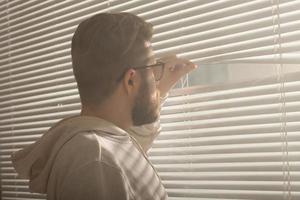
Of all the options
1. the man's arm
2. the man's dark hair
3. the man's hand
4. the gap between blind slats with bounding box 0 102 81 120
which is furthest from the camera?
the gap between blind slats with bounding box 0 102 81 120

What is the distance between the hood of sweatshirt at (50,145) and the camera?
0.98 m

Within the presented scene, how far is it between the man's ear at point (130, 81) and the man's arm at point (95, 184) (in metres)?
0.23

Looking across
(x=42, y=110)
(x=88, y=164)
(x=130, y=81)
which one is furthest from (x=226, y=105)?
(x=42, y=110)

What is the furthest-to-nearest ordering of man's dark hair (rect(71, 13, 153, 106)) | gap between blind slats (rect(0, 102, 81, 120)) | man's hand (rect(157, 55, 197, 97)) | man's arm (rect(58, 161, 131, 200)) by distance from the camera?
gap between blind slats (rect(0, 102, 81, 120)), man's hand (rect(157, 55, 197, 97)), man's dark hair (rect(71, 13, 153, 106)), man's arm (rect(58, 161, 131, 200))

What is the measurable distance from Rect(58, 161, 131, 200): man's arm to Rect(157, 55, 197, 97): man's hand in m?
0.34

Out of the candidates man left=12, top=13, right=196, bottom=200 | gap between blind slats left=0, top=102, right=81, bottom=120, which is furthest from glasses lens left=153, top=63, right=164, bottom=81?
gap between blind slats left=0, top=102, right=81, bottom=120

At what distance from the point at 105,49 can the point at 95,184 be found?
12.4 inches

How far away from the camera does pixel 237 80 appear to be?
1120mm

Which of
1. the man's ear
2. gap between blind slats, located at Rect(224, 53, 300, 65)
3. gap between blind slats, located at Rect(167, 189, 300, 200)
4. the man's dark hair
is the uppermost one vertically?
the man's dark hair

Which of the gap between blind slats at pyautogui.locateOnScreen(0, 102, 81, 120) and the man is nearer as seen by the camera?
the man

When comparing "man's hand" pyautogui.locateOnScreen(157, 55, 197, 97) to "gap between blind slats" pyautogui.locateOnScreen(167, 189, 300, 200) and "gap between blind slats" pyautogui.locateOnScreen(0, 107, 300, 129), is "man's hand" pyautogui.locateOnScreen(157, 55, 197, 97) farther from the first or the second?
"gap between blind slats" pyautogui.locateOnScreen(167, 189, 300, 200)

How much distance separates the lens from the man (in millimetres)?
897

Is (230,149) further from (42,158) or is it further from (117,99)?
(42,158)

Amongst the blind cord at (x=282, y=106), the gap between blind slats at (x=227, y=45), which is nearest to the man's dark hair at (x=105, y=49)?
the gap between blind slats at (x=227, y=45)
